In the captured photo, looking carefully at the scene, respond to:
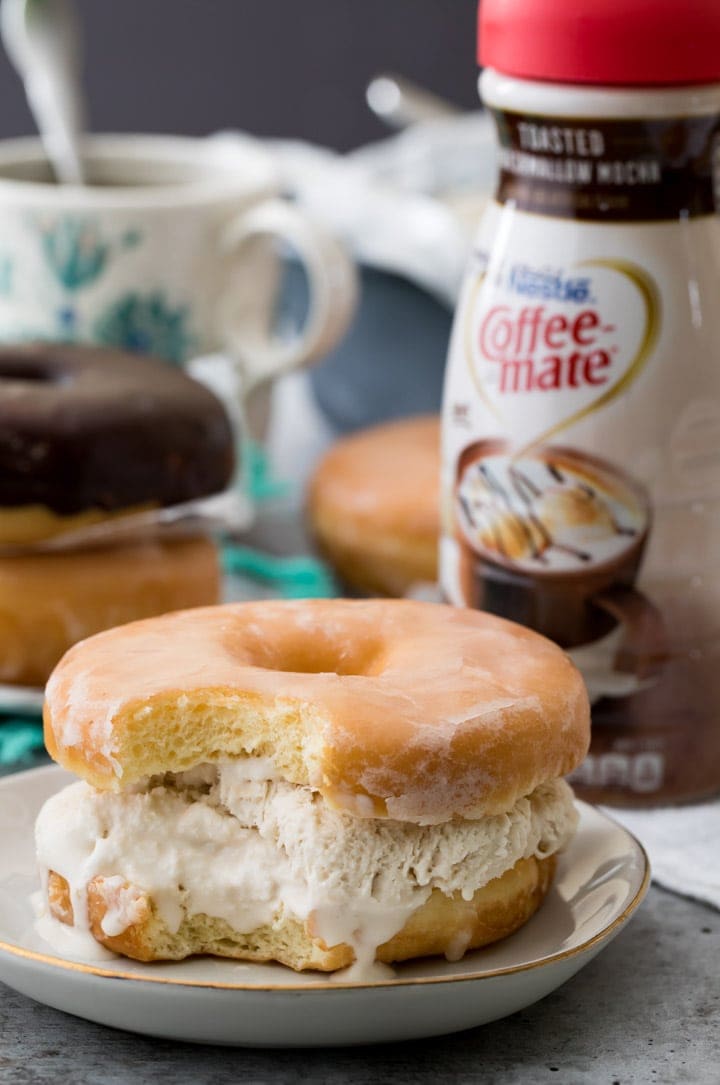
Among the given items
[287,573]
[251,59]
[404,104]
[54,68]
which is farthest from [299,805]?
Answer: [251,59]

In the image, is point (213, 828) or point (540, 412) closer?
point (213, 828)

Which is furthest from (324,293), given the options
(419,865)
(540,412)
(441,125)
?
(419,865)

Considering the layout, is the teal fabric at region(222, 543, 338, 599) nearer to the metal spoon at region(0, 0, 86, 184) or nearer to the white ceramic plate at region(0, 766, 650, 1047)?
the metal spoon at region(0, 0, 86, 184)

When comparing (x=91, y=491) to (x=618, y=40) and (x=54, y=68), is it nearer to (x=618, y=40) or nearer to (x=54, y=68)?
(x=618, y=40)

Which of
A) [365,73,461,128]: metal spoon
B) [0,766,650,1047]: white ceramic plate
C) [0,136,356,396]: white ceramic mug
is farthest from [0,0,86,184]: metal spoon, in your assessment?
[0,766,650,1047]: white ceramic plate

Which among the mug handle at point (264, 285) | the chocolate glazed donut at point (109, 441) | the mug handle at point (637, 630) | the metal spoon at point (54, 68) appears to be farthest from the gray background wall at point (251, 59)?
the mug handle at point (637, 630)

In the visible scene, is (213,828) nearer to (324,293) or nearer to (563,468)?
(563,468)
